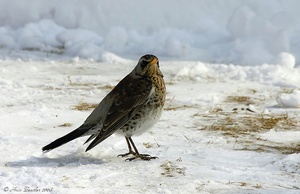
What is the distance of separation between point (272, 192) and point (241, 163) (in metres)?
0.86

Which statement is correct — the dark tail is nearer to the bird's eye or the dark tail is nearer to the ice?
the bird's eye

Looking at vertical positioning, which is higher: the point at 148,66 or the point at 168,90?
the point at 148,66

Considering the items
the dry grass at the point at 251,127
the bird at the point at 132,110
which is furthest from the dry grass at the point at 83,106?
the bird at the point at 132,110

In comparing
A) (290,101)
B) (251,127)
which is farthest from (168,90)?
(251,127)

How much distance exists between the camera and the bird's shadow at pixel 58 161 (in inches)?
190

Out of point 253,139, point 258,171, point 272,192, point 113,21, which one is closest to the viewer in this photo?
point 272,192

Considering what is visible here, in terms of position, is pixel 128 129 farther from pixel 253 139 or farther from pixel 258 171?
pixel 253 139

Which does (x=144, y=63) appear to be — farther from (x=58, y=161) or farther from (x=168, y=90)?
(x=168, y=90)

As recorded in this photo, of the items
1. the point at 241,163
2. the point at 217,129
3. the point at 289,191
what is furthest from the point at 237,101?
the point at 289,191

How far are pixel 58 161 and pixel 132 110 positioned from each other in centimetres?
73

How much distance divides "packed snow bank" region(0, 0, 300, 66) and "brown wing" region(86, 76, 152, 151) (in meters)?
5.63

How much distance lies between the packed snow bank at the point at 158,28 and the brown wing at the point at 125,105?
563cm

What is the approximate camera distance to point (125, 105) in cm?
512

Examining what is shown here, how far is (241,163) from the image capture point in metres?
5.14
